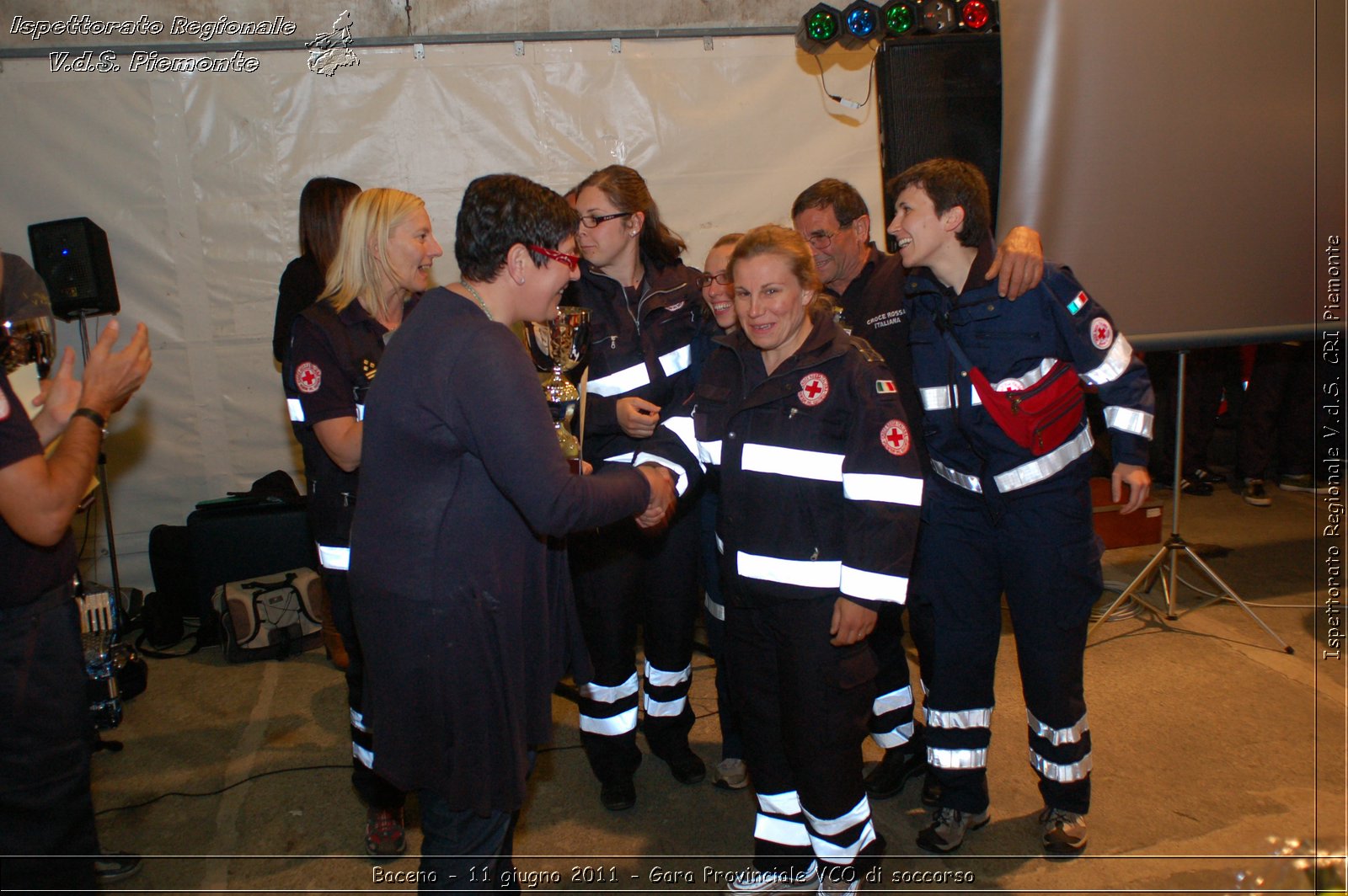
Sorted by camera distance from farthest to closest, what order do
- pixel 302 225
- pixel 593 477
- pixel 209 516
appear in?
pixel 209 516 → pixel 302 225 → pixel 593 477

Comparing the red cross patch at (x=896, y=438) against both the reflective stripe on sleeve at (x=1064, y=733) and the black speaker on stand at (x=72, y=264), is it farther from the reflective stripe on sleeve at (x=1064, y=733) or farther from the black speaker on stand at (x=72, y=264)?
the black speaker on stand at (x=72, y=264)

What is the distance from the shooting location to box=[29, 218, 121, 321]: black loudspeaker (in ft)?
15.7

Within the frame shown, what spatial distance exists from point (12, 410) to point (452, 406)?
952 mm

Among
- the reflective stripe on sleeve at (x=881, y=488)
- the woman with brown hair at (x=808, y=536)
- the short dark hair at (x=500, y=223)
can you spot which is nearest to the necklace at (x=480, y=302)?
the short dark hair at (x=500, y=223)

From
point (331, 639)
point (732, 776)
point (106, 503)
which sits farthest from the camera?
point (106, 503)

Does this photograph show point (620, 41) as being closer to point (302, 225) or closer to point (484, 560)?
point (302, 225)

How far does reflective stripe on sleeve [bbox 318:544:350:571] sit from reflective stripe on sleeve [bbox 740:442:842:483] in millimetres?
1418

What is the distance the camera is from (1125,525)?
5652 millimetres

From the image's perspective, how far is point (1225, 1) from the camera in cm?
464

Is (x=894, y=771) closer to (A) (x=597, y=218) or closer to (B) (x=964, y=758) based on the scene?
(B) (x=964, y=758)

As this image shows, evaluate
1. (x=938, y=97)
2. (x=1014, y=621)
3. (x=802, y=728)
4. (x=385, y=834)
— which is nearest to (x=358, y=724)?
(x=385, y=834)

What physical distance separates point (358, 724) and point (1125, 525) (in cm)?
463

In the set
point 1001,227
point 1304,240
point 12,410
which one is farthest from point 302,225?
point 1304,240

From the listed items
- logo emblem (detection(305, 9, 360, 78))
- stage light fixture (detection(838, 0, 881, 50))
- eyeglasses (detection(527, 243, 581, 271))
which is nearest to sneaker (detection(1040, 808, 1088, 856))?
eyeglasses (detection(527, 243, 581, 271))
